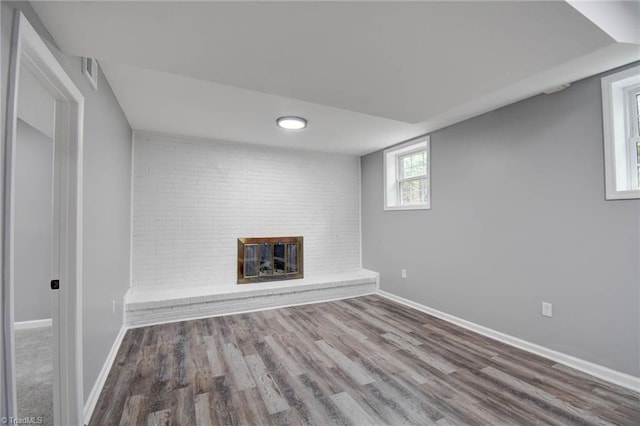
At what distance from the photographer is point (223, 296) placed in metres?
3.74

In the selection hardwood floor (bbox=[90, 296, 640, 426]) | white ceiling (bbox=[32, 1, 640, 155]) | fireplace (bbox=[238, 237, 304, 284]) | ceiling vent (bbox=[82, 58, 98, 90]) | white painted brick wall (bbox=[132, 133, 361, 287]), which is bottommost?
hardwood floor (bbox=[90, 296, 640, 426])

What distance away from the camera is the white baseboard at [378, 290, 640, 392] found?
2105mm

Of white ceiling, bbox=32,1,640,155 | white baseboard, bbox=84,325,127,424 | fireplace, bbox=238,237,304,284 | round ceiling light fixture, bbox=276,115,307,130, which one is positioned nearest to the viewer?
white ceiling, bbox=32,1,640,155

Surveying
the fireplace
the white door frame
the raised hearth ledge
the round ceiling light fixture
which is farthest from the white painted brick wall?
the white door frame

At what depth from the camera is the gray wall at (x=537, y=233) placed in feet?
7.22

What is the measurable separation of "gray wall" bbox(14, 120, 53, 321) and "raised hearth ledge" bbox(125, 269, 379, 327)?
3.26 ft

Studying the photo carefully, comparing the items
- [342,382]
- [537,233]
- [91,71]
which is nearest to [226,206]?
[91,71]

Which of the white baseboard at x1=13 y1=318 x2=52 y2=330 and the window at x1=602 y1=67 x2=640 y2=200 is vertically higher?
the window at x1=602 y1=67 x2=640 y2=200

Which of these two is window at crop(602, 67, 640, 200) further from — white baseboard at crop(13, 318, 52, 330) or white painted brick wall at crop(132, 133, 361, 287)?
white baseboard at crop(13, 318, 52, 330)

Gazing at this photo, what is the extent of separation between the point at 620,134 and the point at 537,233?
0.97 metres

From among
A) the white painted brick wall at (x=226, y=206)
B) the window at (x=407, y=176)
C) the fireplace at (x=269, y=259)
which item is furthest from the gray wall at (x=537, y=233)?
the fireplace at (x=269, y=259)

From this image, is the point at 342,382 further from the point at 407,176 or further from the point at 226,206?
the point at 407,176

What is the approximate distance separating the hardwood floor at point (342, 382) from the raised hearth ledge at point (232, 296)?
25cm

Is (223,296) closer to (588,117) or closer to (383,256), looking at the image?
(383,256)
